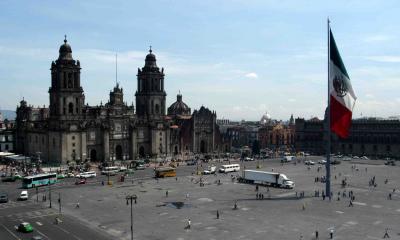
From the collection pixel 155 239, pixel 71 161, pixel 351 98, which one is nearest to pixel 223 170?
pixel 71 161

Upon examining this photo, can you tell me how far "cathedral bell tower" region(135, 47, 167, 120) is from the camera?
13212 cm

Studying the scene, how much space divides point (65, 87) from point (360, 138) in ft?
328

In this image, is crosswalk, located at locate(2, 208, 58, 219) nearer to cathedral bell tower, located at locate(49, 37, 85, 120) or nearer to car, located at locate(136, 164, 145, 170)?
car, located at locate(136, 164, 145, 170)

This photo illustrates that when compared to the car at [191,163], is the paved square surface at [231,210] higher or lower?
lower

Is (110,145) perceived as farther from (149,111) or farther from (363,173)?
(363,173)

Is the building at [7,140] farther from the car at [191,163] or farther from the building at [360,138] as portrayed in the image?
the building at [360,138]

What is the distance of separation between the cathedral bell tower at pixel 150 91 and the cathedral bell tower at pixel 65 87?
2258 cm

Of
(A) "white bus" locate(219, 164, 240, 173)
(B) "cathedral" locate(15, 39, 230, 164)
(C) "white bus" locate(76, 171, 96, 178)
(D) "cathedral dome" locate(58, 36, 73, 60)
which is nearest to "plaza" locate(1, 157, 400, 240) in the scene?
(C) "white bus" locate(76, 171, 96, 178)

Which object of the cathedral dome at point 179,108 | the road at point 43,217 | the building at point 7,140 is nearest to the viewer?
the road at point 43,217

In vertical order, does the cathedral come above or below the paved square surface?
above

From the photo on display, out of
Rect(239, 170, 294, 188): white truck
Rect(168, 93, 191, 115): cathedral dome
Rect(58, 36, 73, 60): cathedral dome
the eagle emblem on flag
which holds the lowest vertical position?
Rect(239, 170, 294, 188): white truck

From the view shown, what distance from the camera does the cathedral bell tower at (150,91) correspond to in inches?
5202

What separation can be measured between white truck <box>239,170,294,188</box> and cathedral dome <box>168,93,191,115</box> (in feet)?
288

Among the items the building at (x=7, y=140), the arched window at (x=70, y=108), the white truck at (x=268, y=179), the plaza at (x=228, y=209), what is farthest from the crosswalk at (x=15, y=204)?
the building at (x=7, y=140)
